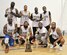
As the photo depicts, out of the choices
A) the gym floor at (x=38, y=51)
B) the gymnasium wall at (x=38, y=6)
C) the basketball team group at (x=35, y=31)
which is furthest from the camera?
the gymnasium wall at (x=38, y=6)

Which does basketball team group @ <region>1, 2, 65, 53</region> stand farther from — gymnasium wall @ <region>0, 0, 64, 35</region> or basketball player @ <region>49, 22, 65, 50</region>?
gymnasium wall @ <region>0, 0, 64, 35</region>

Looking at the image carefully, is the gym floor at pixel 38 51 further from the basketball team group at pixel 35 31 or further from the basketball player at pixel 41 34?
the basketball player at pixel 41 34

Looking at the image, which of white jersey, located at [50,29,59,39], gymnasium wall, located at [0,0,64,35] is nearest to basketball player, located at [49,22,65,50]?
white jersey, located at [50,29,59,39]

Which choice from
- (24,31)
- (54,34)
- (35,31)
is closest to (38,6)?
(35,31)

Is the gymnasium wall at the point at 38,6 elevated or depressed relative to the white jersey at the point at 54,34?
elevated

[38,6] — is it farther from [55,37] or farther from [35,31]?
[55,37]

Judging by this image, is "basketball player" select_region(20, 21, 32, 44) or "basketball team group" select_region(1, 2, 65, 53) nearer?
"basketball team group" select_region(1, 2, 65, 53)

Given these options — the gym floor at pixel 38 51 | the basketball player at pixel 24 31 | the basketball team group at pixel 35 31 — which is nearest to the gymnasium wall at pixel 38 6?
the basketball team group at pixel 35 31

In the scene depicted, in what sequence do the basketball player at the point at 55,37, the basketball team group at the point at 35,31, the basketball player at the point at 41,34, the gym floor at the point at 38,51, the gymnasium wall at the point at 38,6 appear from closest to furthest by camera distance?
the gym floor at the point at 38,51 → the basketball player at the point at 55,37 → the basketball team group at the point at 35,31 → the basketball player at the point at 41,34 → the gymnasium wall at the point at 38,6

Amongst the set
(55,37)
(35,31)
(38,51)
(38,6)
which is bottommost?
(38,51)

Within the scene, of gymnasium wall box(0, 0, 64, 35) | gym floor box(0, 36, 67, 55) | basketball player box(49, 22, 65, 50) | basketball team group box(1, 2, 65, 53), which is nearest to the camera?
gym floor box(0, 36, 67, 55)

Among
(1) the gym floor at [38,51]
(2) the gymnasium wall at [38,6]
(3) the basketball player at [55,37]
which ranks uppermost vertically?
(2) the gymnasium wall at [38,6]

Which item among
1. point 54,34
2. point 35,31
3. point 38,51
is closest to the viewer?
point 38,51

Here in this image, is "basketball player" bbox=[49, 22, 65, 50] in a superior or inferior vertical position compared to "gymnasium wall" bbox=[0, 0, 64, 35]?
inferior
